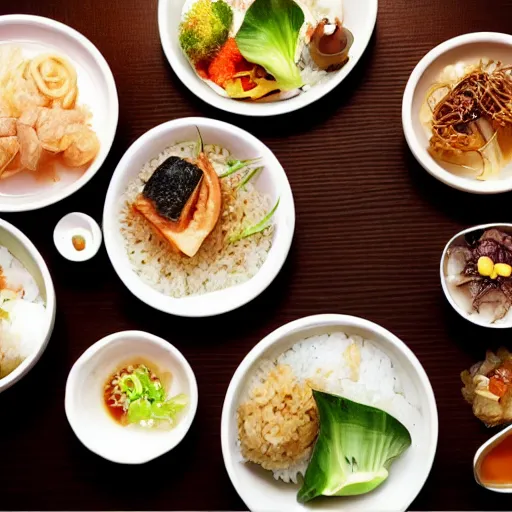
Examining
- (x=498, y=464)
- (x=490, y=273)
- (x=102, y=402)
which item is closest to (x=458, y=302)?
(x=490, y=273)

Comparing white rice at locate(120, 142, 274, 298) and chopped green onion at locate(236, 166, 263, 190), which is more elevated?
chopped green onion at locate(236, 166, 263, 190)

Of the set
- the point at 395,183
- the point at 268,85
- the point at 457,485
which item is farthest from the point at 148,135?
the point at 457,485

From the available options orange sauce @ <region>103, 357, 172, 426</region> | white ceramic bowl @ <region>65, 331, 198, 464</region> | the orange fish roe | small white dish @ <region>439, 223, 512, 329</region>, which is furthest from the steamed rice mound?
the orange fish roe

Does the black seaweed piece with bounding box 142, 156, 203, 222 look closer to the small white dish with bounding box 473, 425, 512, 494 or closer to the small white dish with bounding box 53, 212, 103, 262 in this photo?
the small white dish with bounding box 53, 212, 103, 262

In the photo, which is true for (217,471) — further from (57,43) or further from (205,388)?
(57,43)

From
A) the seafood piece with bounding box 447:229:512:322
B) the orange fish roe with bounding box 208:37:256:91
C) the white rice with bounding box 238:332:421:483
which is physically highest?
the orange fish roe with bounding box 208:37:256:91

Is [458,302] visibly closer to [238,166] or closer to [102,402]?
[238,166]
